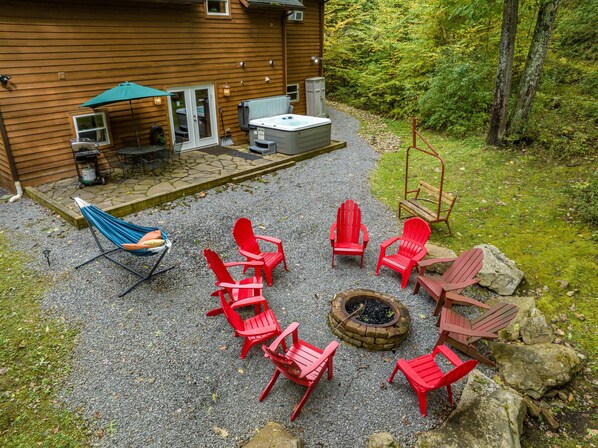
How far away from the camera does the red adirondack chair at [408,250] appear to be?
17.5 ft

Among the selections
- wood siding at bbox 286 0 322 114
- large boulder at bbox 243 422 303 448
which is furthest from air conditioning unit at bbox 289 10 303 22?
large boulder at bbox 243 422 303 448

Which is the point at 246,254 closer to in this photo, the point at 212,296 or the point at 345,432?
the point at 212,296

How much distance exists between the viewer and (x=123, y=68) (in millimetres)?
9109

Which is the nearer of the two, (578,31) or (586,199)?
(586,199)

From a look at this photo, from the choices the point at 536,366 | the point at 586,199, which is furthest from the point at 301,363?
the point at 586,199

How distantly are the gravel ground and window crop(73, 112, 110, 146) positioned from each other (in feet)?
7.28

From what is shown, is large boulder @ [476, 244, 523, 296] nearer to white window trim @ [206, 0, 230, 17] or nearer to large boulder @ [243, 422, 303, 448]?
large boulder @ [243, 422, 303, 448]

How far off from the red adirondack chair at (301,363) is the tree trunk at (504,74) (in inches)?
360

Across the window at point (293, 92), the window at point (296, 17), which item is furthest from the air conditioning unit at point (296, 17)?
the window at point (293, 92)

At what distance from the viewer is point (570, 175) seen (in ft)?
27.4

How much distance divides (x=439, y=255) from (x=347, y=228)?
4.86ft

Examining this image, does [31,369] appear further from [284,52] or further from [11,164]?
[284,52]

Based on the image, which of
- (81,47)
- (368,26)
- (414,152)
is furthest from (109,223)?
(368,26)

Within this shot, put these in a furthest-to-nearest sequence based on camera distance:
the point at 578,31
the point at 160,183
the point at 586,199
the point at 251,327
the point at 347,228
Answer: the point at 578,31
the point at 160,183
the point at 586,199
the point at 347,228
the point at 251,327
